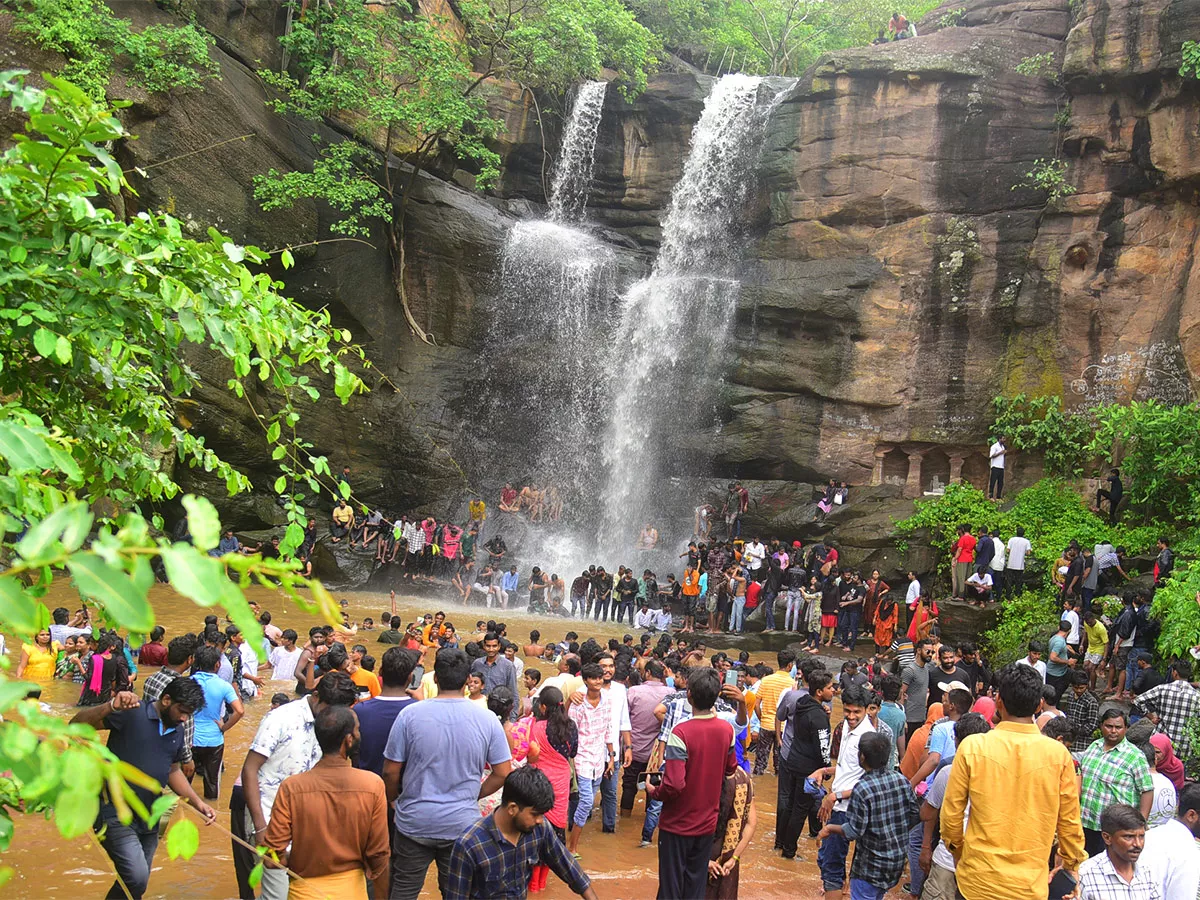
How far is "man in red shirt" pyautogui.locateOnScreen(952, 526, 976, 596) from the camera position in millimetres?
18984

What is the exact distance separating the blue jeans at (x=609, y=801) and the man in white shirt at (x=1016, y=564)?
13.0 metres

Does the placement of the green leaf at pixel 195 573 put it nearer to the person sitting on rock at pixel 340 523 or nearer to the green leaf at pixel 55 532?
the green leaf at pixel 55 532

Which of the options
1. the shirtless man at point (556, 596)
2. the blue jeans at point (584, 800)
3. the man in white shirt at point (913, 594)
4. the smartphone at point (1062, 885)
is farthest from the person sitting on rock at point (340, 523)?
the smartphone at point (1062, 885)

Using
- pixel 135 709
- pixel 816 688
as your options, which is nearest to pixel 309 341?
pixel 135 709

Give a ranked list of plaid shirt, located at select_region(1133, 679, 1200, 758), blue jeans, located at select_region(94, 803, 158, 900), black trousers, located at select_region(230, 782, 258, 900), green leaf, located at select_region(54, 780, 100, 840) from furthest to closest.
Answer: plaid shirt, located at select_region(1133, 679, 1200, 758)
black trousers, located at select_region(230, 782, 258, 900)
blue jeans, located at select_region(94, 803, 158, 900)
green leaf, located at select_region(54, 780, 100, 840)

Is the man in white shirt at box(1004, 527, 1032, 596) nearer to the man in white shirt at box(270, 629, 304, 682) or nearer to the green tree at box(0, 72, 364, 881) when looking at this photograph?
the man in white shirt at box(270, 629, 304, 682)

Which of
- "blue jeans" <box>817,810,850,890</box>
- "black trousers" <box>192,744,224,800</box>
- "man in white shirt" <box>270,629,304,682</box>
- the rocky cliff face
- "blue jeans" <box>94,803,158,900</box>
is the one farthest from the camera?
the rocky cliff face

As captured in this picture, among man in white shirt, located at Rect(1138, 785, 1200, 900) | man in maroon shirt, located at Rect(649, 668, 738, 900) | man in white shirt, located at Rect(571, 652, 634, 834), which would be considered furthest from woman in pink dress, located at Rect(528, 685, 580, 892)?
man in white shirt, located at Rect(1138, 785, 1200, 900)

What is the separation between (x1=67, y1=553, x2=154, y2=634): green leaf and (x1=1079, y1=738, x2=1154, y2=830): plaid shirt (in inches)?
233

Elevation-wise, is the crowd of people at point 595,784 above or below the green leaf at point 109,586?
below

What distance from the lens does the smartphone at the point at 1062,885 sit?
5506 millimetres

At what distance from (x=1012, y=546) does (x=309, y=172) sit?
1845 centimetres

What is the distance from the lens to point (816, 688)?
7.49 m

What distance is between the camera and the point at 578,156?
29.7 meters
